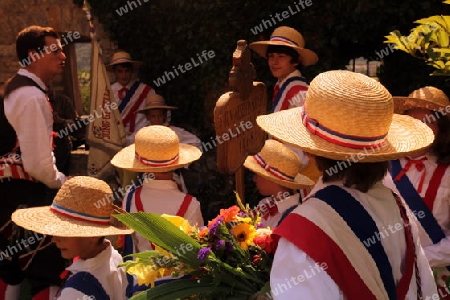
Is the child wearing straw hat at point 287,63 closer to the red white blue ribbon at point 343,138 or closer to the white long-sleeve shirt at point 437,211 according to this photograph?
the white long-sleeve shirt at point 437,211

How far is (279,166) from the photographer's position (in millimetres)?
3537

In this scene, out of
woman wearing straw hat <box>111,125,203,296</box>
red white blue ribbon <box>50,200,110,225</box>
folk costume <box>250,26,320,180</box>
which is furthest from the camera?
folk costume <box>250,26,320,180</box>

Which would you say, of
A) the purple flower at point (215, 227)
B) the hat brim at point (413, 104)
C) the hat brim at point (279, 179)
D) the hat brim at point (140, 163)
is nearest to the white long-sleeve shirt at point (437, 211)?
the hat brim at point (413, 104)

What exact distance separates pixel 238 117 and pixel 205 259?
1072mm

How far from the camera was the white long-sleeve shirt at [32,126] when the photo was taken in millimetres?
3727

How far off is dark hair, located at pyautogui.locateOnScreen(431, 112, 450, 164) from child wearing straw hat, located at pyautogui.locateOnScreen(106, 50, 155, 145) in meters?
3.63

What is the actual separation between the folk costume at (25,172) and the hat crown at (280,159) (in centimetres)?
134

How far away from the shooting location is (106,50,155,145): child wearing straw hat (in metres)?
6.39

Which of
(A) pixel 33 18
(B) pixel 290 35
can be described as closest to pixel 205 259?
(B) pixel 290 35

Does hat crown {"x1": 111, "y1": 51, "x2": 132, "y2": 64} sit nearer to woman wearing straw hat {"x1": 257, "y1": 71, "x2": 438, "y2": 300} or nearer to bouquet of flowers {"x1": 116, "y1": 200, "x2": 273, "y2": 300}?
bouquet of flowers {"x1": 116, "y1": 200, "x2": 273, "y2": 300}

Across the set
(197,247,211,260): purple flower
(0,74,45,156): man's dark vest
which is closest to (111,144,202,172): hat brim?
(0,74,45,156): man's dark vest

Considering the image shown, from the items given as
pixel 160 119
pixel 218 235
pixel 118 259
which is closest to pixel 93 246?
pixel 118 259

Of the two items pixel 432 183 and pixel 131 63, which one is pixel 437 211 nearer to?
pixel 432 183

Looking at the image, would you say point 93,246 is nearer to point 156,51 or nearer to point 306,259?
point 306,259
